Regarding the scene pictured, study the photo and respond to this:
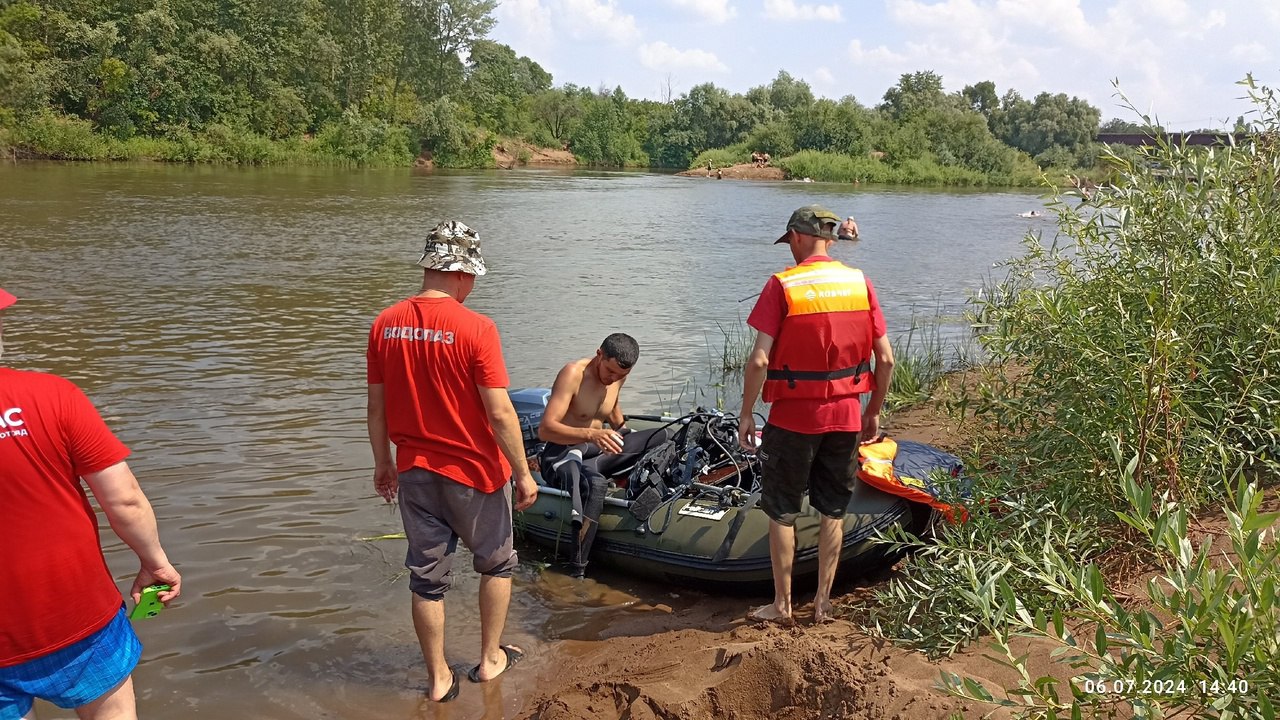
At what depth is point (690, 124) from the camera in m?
69.3

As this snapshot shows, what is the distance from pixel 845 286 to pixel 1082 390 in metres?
1.11

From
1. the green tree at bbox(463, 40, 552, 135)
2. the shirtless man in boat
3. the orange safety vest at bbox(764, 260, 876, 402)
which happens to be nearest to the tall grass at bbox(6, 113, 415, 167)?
the green tree at bbox(463, 40, 552, 135)

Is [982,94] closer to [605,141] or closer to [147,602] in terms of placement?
[605,141]

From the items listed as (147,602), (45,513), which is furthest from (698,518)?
(45,513)

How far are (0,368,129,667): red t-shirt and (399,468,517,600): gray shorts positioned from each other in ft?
4.58

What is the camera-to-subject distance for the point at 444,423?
12.6 feet

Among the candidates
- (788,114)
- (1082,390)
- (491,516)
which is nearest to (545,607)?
(491,516)

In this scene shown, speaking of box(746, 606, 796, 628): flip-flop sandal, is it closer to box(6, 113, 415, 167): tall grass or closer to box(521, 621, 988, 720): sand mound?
box(521, 621, 988, 720): sand mound

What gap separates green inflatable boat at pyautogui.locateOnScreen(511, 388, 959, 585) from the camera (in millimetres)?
4965

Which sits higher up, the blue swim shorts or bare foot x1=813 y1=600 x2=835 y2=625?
the blue swim shorts

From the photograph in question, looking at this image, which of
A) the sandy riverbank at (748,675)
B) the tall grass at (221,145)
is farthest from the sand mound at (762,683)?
the tall grass at (221,145)

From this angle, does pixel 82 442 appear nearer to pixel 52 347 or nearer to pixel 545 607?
pixel 545 607

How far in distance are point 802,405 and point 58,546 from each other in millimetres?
2882

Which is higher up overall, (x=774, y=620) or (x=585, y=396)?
(x=585, y=396)
